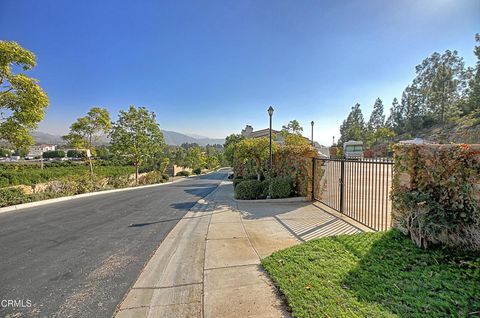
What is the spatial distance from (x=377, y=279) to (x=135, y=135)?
2216 centimetres

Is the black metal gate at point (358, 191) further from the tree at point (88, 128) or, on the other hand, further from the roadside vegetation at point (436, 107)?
the roadside vegetation at point (436, 107)

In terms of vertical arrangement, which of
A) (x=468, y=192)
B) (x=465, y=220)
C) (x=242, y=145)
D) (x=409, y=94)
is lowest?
(x=465, y=220)

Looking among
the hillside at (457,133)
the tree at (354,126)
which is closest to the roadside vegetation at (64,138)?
the hillside at (457,133)

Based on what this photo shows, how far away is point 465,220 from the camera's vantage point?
3.20 metres

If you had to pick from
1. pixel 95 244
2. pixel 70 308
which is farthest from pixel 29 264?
pixel 70 308

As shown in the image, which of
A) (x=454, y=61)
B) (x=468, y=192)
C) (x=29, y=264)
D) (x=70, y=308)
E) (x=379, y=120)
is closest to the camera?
(x=70, y=308)

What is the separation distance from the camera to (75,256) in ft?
13.6

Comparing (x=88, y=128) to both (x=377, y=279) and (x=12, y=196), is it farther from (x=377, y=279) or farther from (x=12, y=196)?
(x=377, y=279)

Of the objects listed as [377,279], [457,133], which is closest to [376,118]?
[457,133]

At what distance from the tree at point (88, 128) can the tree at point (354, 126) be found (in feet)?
175

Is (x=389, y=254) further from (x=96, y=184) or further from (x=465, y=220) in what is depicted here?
(x=96, y=184)

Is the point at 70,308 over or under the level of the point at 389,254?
under

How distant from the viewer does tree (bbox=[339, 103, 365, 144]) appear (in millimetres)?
54062

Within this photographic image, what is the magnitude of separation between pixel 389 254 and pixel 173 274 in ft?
11.0
